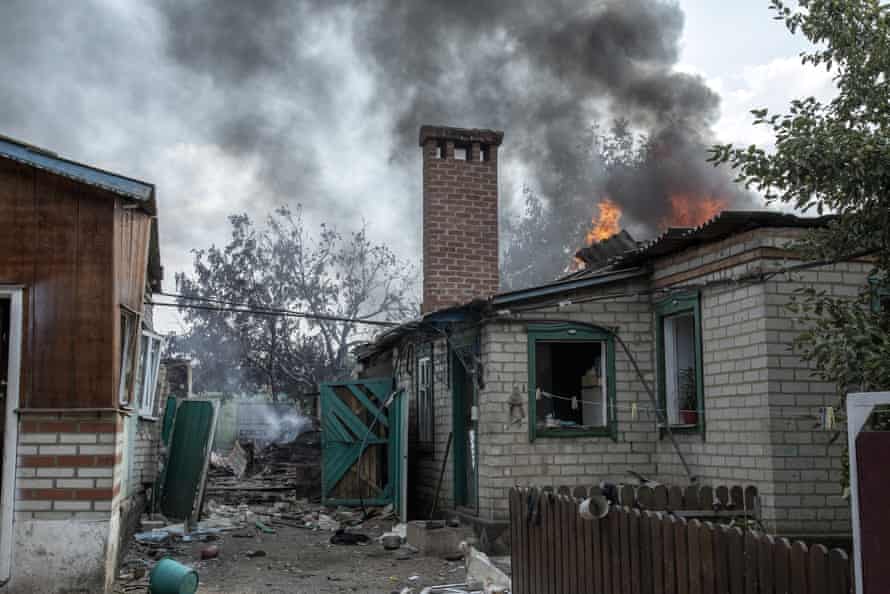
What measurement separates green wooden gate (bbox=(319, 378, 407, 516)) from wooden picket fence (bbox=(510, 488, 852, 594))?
7562mm

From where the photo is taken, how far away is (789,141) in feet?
20.4

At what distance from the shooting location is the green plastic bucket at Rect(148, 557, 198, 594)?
8.03 m

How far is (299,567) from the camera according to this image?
11.0 m

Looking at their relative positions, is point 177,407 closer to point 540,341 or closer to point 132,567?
point 132,567

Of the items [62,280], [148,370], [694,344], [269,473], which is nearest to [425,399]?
[148,370]

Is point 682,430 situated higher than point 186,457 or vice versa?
point 682,430

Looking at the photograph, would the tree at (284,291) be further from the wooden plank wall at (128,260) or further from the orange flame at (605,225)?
the wooden plank wall at (128,260)

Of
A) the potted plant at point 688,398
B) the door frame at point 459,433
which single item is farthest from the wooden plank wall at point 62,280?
the potted plant at point 688,398

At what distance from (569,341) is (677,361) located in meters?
1.37

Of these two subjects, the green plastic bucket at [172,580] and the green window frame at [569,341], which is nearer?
the green plastic bucket at [172,580]

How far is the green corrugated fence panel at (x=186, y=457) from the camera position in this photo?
1423 cm

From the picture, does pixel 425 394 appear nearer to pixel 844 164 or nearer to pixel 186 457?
pixel 186 457

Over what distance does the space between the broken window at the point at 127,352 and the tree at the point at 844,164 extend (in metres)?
5.16

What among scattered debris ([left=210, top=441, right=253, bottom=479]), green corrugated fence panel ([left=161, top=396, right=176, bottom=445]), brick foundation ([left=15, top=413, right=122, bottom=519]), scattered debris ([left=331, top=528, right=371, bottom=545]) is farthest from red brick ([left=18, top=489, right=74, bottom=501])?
scattered debris ([left=210, top=441, right=253, bottom=479])
